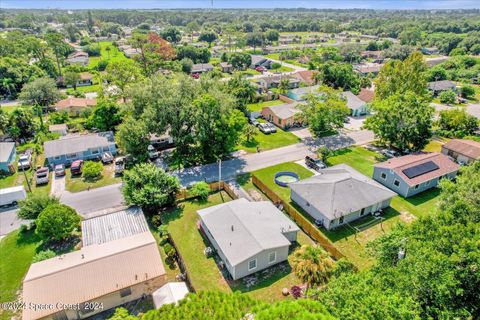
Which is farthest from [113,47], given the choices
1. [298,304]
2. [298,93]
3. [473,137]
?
[298,304]

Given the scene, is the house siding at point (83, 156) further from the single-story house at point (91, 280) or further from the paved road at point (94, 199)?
the single-story house at point (91, 280)

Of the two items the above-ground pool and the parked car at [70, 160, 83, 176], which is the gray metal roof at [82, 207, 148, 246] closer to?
the parked car at [70, 160, 83, 176]

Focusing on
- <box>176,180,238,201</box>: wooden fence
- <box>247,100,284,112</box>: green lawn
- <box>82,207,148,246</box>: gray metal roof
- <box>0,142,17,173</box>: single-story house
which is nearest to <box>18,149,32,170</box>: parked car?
<box>0,142,17,173</box>: single-story house

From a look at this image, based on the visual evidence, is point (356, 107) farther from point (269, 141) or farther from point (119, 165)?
point (119, 165)

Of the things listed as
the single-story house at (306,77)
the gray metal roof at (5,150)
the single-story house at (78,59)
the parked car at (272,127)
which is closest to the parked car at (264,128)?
the parked car at (272,127)

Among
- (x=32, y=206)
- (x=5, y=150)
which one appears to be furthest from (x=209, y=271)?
(x=5, y=150)

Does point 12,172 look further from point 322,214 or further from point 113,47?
point 113,47
